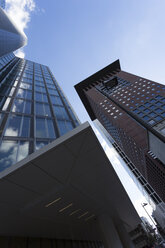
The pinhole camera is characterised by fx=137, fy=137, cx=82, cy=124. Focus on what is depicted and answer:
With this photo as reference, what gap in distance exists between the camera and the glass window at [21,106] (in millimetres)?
14714

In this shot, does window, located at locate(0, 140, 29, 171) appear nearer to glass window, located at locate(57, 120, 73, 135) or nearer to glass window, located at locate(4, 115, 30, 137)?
glass window, located at locate(4, 115, 30, 137)

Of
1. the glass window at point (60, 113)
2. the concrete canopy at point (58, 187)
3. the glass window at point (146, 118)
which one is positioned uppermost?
the glass window at point (146, 118)

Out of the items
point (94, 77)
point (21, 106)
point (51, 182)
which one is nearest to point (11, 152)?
point (51, 182)

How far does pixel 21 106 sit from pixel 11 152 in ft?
26.8

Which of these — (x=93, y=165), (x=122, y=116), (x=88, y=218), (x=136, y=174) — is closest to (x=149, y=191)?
(x=136, y=174)

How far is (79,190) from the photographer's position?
760 centimetres

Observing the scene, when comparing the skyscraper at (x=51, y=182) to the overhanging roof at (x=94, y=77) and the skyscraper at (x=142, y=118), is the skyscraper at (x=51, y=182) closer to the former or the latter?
the skyscraper at (x=142, y=118)

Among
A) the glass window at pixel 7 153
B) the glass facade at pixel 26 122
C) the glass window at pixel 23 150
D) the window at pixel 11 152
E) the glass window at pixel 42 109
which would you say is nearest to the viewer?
the glass window at pixel 7 153

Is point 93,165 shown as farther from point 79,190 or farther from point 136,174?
point 136,174

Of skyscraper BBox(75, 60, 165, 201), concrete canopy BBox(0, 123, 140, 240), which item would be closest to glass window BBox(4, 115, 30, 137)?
concrete canopy BBox(0, 123, 140, 240)

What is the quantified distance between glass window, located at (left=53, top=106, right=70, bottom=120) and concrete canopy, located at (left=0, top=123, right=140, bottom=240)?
9.06m

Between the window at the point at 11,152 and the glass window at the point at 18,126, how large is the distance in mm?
1107

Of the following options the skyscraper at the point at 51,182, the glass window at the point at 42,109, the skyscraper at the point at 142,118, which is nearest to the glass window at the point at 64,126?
the skyscraper at the point at 51,182

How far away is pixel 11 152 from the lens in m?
8.90
